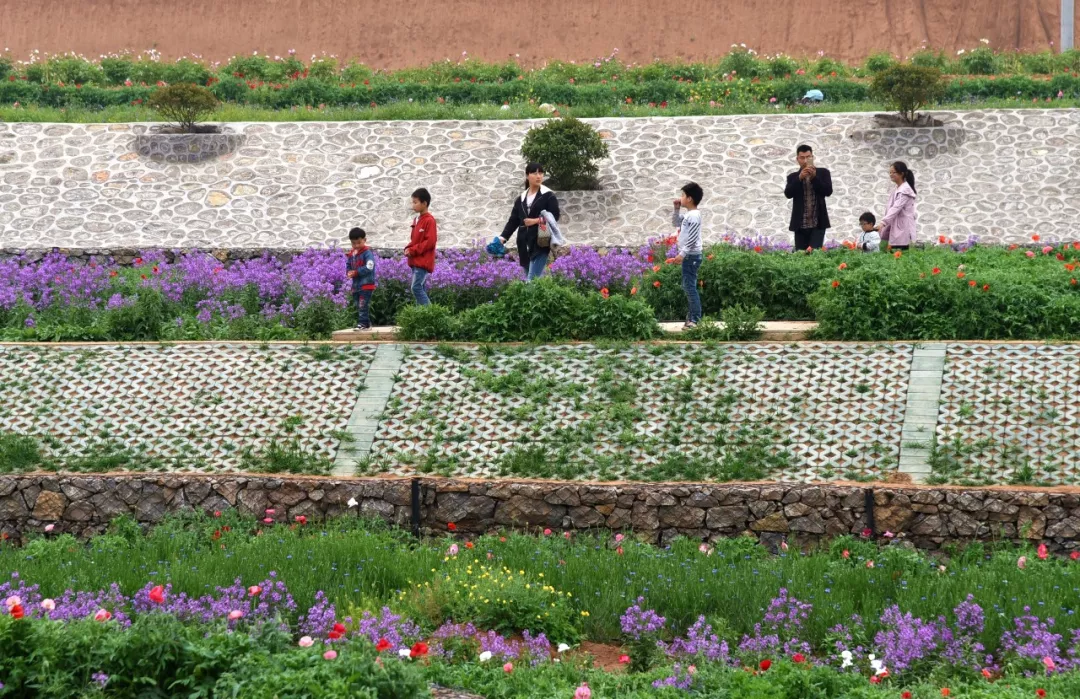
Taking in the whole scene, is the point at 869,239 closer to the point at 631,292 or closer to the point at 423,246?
the point at 631,292

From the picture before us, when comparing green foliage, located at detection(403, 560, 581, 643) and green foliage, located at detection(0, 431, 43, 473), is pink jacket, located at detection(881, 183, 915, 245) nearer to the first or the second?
green foliage, located at detection(403, 560, 581, 643)

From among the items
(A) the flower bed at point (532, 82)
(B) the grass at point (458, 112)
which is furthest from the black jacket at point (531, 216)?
(A) the flower bed at point (532, 82)

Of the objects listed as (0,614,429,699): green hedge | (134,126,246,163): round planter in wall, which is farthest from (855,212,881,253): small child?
(134,126,246,163): round planter in wall

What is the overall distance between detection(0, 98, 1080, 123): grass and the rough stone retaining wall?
1246 cm

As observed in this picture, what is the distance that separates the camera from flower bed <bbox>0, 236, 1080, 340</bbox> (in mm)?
11430

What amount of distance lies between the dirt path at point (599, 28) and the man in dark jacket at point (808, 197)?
15854 millimetres

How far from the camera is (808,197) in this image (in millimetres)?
14828

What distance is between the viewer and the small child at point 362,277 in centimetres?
1280

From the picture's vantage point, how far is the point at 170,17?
106ft

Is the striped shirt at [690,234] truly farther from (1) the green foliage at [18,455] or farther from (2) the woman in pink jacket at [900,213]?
(1) the green foliage at [18,455]

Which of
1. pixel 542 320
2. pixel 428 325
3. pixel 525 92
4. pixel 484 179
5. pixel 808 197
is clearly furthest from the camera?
pixel 525 92

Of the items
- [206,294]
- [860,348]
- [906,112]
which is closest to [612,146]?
[906,112]

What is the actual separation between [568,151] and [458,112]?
3570mm

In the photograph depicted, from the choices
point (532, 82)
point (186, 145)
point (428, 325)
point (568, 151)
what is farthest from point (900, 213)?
point (186, 145)
